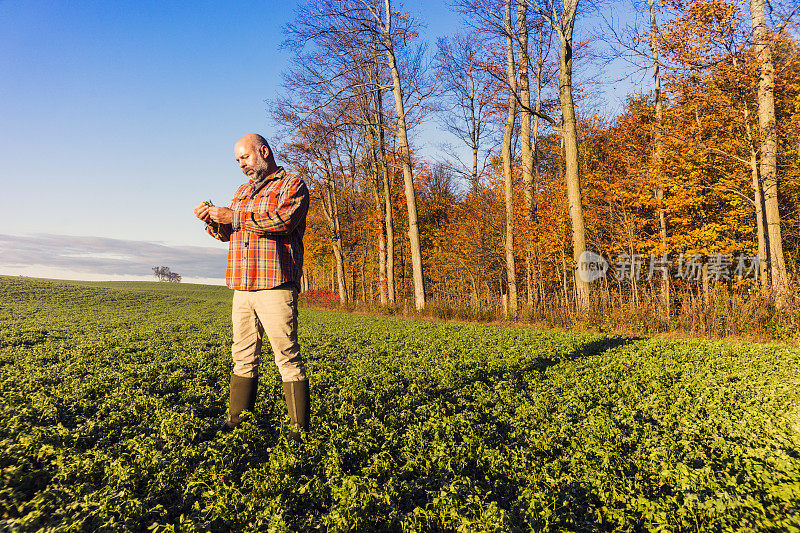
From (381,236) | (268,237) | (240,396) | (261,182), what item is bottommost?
(240,396)

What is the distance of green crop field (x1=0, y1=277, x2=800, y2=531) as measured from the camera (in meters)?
2.34

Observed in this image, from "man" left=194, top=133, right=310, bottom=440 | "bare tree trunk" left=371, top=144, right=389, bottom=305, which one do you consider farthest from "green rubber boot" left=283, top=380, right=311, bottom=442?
"bare tree trunk" left=371, top=144, right=389, bottom=305

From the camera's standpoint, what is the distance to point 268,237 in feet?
10.9

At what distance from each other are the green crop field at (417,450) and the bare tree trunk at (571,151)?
603cm

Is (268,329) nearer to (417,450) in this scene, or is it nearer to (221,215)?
(221,215)

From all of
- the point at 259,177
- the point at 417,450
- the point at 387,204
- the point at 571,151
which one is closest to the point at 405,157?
the point at 387,204

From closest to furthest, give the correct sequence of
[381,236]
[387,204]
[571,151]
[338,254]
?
1. [571,151]
2. [387,204]
3. [381,236]
4. [338,254]

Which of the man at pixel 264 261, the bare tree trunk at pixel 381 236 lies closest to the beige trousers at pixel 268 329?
the man at pixel 264 261

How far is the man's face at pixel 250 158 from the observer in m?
3.42

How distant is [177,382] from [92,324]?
10.2m

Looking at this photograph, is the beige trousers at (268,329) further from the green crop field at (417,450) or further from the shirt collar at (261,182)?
the shirt collar at (261,182)

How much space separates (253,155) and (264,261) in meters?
0.95

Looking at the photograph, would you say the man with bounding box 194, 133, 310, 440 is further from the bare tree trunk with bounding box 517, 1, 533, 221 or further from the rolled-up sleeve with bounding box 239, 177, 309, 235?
the bare tree trunk with bounding box 517, 1, 533, 221

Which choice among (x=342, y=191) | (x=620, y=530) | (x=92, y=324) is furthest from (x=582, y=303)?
(x=342, y=191)
